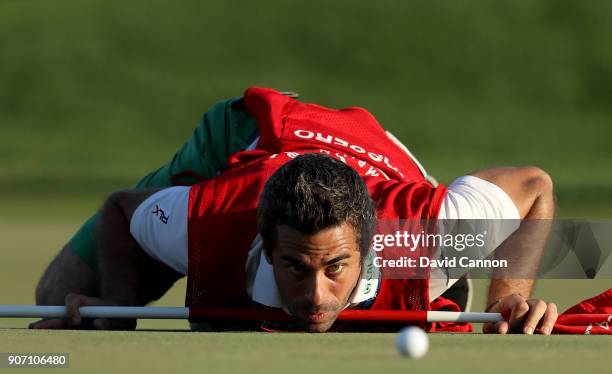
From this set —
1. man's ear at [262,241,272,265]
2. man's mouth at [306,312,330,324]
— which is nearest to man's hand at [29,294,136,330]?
man's ear at [262,241,272,265]

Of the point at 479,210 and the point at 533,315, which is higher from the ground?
the point at 479,210

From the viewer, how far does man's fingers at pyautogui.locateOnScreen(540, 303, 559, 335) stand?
4535 millimetres

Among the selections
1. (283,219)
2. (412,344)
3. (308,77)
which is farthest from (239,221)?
(308,77)

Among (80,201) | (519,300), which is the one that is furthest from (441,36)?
(519,300)

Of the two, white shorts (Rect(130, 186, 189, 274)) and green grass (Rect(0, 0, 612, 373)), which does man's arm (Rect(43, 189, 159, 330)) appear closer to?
white shorts (Rect(130, 186, 189, 274))

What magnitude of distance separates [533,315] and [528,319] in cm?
2

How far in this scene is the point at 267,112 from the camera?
5.96 meters

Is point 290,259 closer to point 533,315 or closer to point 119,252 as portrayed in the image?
point 533,315

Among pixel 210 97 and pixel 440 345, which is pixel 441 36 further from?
pixel 440 345

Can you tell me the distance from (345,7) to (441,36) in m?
1.75

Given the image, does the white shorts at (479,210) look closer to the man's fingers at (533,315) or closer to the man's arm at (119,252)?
the man's fingers at (533,315)

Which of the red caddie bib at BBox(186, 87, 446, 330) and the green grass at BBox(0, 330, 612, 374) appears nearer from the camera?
the green grass at BBox(0, 330, 612, 374)

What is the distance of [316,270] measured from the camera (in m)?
4.40

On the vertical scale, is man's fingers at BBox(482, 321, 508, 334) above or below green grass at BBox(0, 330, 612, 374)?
below
